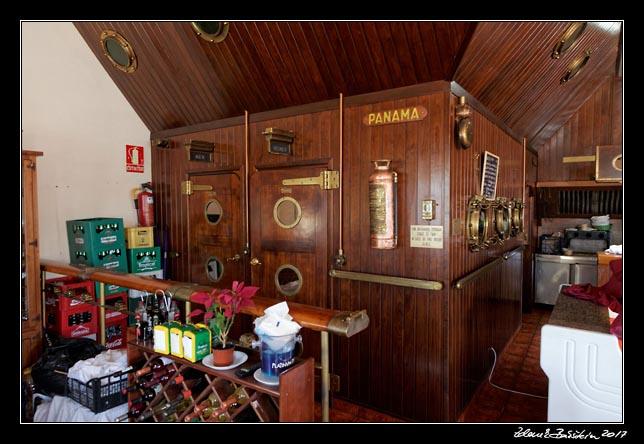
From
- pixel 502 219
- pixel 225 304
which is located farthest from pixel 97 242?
pixel 502 219

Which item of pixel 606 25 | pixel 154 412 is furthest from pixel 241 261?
pixel 606 25

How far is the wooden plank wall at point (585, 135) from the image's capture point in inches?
229

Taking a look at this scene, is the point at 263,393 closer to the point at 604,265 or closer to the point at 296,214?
the point at 296,214

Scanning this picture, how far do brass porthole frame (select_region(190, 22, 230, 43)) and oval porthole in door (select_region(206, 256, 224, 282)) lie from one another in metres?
2.12

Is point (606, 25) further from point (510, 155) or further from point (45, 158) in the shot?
point (45, 158)

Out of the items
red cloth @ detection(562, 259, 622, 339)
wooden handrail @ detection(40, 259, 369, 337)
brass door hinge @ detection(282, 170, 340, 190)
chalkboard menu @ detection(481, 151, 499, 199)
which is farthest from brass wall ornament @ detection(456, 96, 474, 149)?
wooden handrail @ detection(40, 259, 369, 337)

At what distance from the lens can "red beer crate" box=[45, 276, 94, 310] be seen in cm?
346

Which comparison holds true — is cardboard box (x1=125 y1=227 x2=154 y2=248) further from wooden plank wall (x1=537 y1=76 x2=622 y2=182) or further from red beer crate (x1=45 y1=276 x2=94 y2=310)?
wooden plank wall (x1=537 y1=76 x2=622 y2=182)

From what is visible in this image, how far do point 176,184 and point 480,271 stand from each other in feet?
10.9

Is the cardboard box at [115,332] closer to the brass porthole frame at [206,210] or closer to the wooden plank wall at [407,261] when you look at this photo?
the brass porthole frame at [206,210]

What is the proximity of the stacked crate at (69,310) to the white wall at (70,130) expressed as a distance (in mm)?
554

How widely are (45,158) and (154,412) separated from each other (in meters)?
3.09

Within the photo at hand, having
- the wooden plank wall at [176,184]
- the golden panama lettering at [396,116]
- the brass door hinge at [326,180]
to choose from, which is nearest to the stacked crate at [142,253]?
the wooden plank wall at [176,184]

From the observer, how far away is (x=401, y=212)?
2971 millimetres
